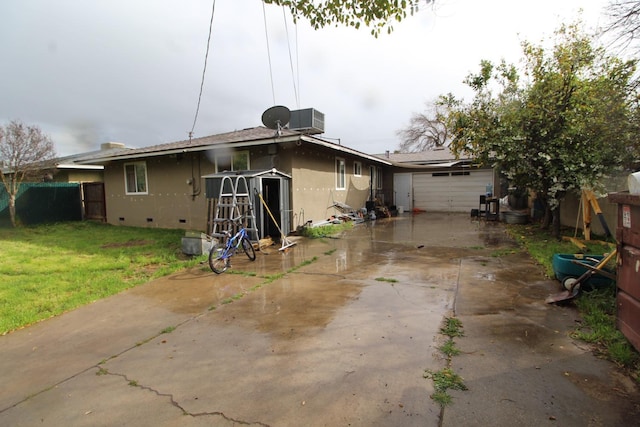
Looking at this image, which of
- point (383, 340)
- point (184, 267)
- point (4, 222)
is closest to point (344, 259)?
point (184, 267)

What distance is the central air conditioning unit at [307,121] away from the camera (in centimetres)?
1262

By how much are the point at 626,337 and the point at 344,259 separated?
466cm

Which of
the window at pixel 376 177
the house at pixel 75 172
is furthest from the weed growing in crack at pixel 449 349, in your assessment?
the house at pixel 75 172

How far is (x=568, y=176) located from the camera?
782cm

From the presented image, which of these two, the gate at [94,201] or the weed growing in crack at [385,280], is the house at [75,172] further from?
the weed growing in crack at [385,280]

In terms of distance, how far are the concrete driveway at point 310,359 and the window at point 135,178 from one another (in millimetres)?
8381

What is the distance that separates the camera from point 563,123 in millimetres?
7945

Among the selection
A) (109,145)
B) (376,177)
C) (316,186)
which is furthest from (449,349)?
(109,145)

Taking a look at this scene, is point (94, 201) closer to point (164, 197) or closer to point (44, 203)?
point (44, 203)

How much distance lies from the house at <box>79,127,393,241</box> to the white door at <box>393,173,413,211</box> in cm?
566

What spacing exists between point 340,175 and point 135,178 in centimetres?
797

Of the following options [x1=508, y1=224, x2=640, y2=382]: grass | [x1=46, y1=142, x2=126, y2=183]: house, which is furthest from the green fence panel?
[x1=508, y1=224, x2=640, y2=382]: grass

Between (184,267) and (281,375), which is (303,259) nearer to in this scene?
(184,267)

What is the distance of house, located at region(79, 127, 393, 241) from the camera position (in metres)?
9.70
